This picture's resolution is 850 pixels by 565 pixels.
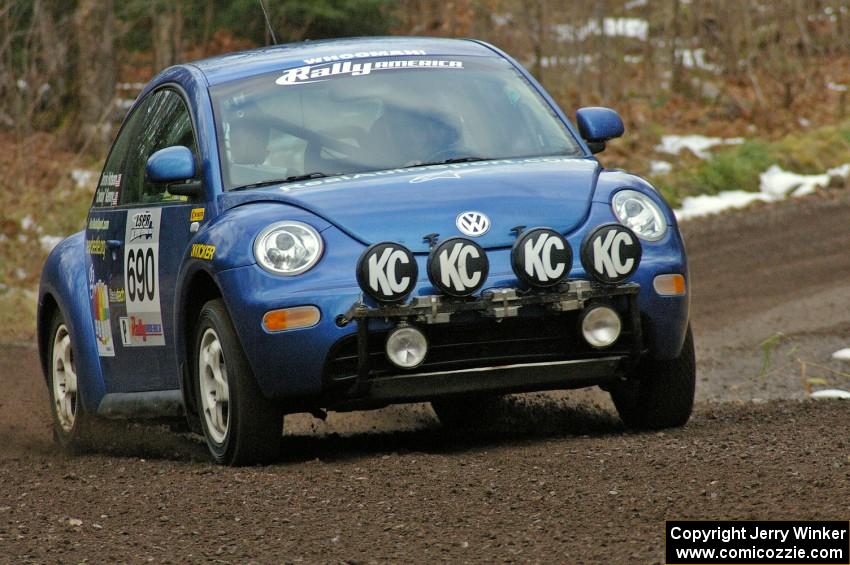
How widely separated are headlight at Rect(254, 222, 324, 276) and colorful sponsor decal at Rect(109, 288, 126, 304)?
162 centimetres

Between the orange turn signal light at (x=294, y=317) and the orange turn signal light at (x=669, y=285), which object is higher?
the orange turn signal light at (x=294, y=317)

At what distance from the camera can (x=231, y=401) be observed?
231 inches

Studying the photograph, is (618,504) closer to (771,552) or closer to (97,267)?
(771,552)

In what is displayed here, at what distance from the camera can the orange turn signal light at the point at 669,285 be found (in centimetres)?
595

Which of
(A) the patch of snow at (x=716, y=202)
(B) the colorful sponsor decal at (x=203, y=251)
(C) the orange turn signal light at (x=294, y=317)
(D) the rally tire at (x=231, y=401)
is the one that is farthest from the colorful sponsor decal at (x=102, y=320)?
(A) the patch of snow at (x=716, y=202)

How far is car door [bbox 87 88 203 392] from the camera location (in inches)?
264

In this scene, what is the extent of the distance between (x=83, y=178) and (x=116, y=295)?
11.2m

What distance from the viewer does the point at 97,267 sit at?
750cm

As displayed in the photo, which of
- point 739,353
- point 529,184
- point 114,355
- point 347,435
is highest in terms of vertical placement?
point 529,184

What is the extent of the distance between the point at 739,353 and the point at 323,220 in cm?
549

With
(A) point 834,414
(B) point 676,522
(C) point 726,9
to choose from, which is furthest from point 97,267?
(C) point 726,9

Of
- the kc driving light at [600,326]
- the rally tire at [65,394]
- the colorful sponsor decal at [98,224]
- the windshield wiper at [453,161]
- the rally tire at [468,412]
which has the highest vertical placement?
the windshield wiper at [453,161]

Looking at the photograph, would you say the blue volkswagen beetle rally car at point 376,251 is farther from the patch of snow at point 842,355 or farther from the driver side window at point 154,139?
the patch of snow at point 842,355

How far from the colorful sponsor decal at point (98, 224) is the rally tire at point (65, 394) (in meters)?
0.49
